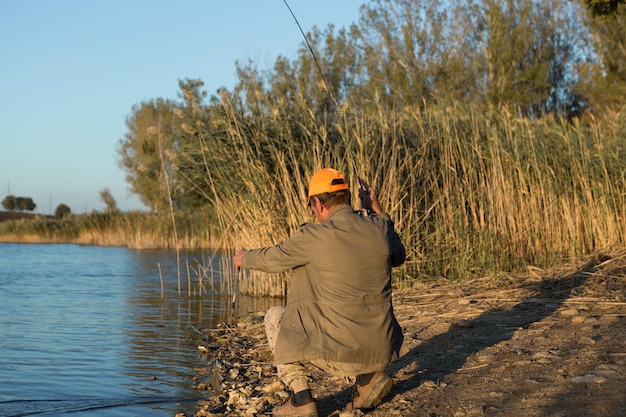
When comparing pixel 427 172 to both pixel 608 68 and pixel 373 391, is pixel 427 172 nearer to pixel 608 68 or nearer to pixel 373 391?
pixel 373 391

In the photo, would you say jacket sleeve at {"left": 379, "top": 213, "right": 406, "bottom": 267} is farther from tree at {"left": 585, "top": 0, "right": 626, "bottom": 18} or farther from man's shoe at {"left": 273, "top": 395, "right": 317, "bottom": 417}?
tree at {"left": 585, "top": 0, "right": 626, "bottom": 18}

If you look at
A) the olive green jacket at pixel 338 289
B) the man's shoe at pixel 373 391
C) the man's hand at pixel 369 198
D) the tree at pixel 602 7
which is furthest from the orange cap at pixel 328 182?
the tree at pixel 602 7

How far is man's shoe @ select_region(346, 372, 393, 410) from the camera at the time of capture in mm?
4332

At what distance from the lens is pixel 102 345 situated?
820cm

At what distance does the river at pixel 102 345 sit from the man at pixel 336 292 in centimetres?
151

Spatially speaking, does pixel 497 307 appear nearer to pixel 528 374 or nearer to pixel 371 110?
pixel 528 374

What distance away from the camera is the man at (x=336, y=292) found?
4148 mm

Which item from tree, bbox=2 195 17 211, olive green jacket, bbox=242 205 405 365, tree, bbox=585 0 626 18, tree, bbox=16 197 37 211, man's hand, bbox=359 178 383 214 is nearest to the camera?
olive green jacket, bbox=242 205 405 365

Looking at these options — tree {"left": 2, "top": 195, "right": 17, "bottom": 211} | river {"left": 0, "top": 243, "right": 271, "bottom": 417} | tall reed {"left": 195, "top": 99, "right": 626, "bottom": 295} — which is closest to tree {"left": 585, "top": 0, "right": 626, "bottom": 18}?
tall reed {"left": 195, "top": 99, "right": 626, "bottom": 295}

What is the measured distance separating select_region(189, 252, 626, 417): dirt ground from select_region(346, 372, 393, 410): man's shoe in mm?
72

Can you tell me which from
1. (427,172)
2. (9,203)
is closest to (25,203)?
(9,203)

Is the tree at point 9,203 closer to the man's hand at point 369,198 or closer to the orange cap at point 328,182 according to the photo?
the man's hand at point 369,198

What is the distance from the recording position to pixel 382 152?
387 inches

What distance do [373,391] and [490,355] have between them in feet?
4.86
